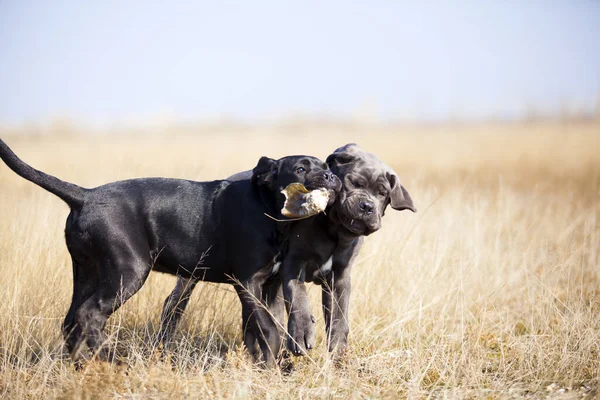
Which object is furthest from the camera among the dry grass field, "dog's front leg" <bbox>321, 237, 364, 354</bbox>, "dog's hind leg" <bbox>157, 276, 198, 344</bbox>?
"dog's hind leg" <bbox>157, 276, 198, 344</bbox>

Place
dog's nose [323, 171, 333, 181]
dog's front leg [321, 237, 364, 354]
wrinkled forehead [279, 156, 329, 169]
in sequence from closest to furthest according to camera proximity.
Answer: dog's nose [323, 171, 333, 181] < wrinkled forehead [279, 156, 329, 169] < dog's front leg [321, 237, 364, 354]

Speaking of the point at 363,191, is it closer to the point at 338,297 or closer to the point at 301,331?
the point at 338,297

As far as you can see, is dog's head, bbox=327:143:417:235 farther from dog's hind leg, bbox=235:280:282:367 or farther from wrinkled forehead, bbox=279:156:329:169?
dog's hind leg, bbox=235:280:282:367

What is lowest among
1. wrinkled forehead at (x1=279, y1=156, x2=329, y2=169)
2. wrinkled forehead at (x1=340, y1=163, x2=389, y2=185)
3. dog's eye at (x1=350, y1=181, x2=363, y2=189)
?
dog's eye at (x1=350, y1=181, x2=363, y2=189)

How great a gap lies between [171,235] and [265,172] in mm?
908

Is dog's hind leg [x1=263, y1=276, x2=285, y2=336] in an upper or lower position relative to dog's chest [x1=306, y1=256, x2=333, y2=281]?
lower

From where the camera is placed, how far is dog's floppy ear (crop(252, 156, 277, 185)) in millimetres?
5387

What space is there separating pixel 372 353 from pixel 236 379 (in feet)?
5.01

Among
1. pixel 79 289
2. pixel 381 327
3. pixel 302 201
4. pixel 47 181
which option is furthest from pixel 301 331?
pixel 47 181

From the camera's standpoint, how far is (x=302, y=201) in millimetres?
5066

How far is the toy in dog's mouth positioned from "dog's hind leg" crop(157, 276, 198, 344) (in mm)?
1231

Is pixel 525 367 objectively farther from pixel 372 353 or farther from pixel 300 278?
pixel 300 278

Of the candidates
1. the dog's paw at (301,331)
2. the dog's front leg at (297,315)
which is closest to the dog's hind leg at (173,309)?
the dog's front leg at (297,315)

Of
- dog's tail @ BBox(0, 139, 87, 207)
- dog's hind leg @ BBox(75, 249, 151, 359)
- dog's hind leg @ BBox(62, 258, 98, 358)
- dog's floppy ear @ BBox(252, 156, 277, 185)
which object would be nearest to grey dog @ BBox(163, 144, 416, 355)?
dog's floppy ear @ BBox(252, 156, 277, 185)
